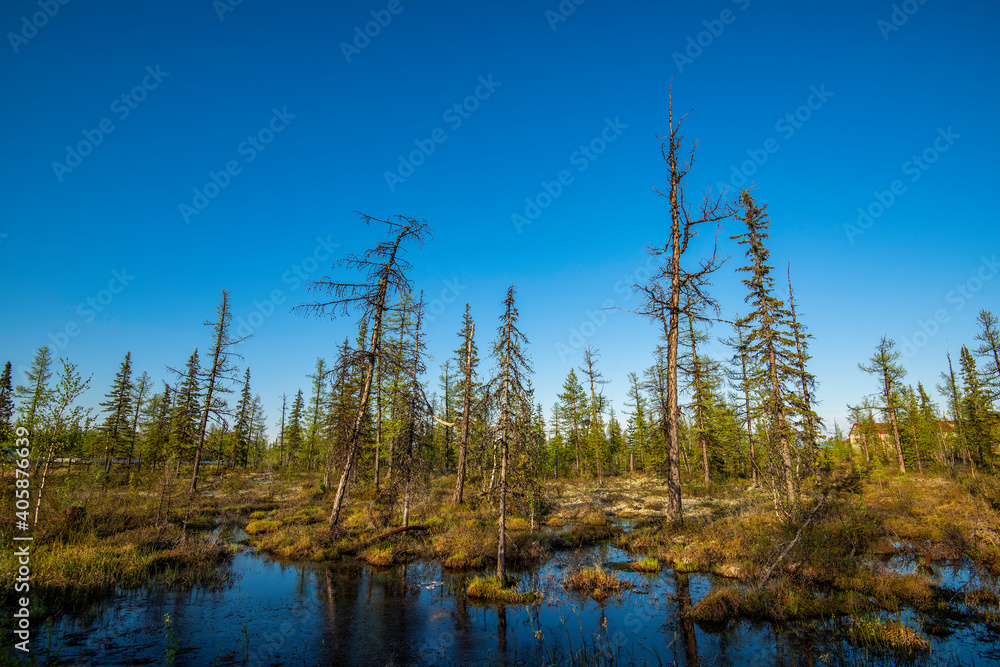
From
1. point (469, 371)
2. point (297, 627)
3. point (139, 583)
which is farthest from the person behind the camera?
point (469, 371)

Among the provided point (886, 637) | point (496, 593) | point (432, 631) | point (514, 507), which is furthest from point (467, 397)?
point (886, 637)

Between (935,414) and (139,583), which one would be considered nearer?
(139,583)

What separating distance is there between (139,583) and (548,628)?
12.9 metres

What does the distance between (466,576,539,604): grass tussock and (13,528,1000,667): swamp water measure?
0.37m

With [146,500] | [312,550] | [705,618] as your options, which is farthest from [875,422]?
[146,500]

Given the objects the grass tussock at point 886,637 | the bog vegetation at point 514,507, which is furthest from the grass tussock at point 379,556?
the grass tussock at point 886,637

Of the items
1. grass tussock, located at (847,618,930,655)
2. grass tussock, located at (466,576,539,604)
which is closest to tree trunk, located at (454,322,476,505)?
grass tussock, located at (466,576,539,604)

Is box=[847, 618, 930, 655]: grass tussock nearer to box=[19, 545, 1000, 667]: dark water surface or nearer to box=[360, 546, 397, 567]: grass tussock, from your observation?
box=[19, 545, 1000, 667]: dark water surface

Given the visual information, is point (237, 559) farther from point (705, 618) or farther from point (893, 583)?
point (893, 583)

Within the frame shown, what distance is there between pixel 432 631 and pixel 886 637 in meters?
9.89

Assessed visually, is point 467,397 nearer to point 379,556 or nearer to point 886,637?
point 379,556

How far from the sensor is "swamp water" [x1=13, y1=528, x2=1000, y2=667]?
8.49 meters

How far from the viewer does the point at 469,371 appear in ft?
98.9

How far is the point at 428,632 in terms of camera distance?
10117 millimetres
